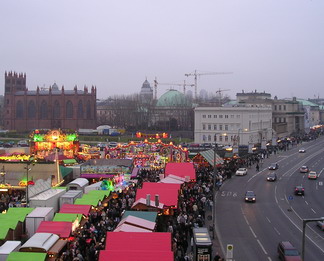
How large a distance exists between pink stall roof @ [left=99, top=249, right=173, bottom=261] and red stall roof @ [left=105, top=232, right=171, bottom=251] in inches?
22.2

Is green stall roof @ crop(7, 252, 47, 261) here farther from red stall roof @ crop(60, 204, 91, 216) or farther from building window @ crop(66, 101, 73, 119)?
building window @ crop(66, 101, 73, 119)

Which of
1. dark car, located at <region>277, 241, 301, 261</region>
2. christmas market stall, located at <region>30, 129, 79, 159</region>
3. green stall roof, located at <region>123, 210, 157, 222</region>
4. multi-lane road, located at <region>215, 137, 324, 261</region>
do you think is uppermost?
christmas market stall, located at <region>30, 129, 79, 159</region>

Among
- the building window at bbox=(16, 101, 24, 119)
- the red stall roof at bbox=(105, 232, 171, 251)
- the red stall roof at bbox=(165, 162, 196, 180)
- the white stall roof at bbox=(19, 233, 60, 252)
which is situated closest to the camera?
the red stall roof at bbox=(105, 232, 171, 251)

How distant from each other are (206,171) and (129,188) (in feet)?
28.6

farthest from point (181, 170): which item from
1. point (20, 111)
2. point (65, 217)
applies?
point (20, 111)

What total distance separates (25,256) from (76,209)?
247 inches

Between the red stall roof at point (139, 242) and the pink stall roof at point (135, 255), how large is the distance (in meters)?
0.56

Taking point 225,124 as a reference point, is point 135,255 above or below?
below

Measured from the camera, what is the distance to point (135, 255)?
1374 cm

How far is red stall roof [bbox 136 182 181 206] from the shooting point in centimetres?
2303

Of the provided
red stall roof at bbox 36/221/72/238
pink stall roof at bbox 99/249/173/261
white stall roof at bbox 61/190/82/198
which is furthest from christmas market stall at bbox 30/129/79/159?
pink stall roof at bbox 99/249/173/261

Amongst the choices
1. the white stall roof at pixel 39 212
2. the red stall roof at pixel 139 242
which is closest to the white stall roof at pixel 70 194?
the white stall roof at pixel 39 212

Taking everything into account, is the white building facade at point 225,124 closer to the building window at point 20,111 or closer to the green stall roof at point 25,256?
the building window at point 20,111

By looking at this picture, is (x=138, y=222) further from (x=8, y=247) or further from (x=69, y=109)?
(x=69, y=109)
